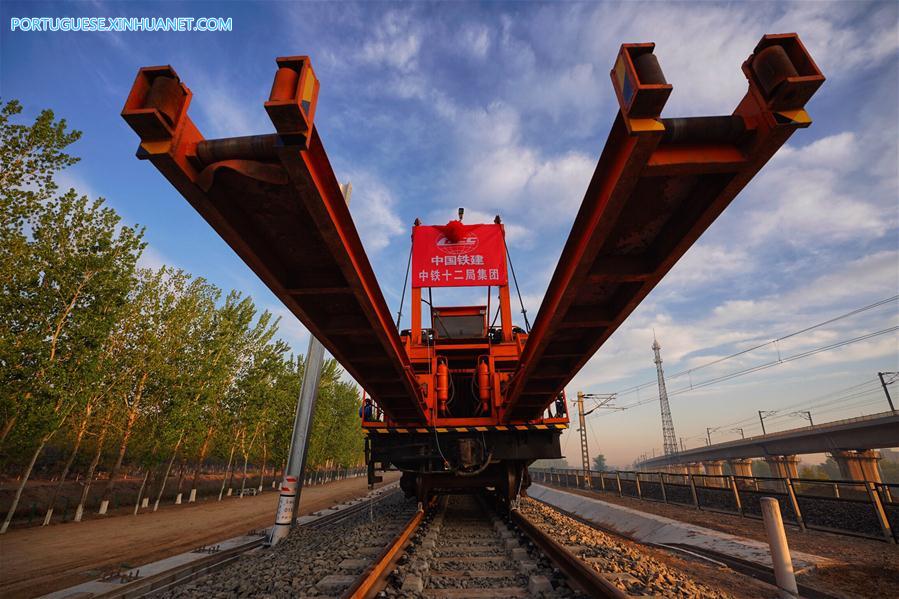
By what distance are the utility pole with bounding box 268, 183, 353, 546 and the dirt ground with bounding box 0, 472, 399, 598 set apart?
266 cm

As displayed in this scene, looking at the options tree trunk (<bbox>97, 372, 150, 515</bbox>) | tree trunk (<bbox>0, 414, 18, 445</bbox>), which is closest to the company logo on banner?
tree trunk (<bbox>0, 414, 18, 445</bbox>)

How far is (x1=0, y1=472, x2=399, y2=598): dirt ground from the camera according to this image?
675 centimetres

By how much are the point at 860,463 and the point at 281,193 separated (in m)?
47.9

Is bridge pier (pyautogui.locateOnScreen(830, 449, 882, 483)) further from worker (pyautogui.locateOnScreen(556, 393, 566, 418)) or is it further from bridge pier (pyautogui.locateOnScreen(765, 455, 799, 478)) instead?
worker (pyautogui.locateOnScreen(556, 393, 566, 418))

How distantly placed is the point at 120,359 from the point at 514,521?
1736 cm

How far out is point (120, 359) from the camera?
15750mm

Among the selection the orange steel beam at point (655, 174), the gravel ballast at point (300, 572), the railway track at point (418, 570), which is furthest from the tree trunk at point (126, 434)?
the orange steel beam at point (655, 174)

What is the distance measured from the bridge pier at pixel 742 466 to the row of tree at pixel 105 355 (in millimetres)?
56702

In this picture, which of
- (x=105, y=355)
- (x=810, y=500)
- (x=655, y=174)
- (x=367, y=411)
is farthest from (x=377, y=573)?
(x=105, y=355)

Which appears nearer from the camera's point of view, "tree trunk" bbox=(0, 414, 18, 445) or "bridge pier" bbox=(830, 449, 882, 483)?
"tree trunk" bbox=(0, 414, 18, 445)

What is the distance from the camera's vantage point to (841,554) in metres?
6.80

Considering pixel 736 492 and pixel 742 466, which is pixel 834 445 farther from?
pixel 736 492

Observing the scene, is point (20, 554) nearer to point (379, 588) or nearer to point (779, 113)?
point (379, 588)

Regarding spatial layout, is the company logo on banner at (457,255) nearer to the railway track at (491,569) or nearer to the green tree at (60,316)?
the railway track at (491,569)
